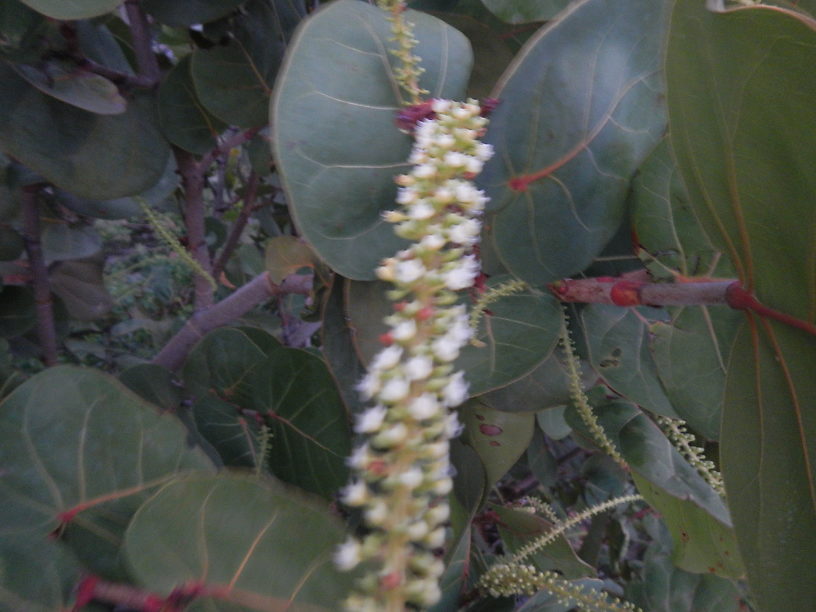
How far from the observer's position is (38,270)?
1.07 meters

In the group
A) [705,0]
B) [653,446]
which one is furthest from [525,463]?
[705,0]

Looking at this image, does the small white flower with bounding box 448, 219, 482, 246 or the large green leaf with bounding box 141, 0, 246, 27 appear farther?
the large green leaf with bounding box 141, 0, 246, 27

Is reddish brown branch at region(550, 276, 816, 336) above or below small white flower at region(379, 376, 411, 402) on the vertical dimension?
below

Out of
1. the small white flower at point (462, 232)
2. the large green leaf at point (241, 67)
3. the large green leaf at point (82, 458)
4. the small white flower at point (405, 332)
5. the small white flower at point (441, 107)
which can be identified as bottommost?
the large green leaf at point (82, 458)

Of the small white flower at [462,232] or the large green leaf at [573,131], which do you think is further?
the large green leaf at [573,131]

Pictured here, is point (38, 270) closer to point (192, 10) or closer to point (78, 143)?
point (78, 143)

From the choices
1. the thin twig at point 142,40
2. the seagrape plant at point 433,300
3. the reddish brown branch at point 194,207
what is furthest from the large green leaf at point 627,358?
the thin twig at point 142,40

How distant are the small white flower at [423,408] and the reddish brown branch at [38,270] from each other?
100 centimetres

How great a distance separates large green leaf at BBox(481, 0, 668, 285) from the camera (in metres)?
0.60

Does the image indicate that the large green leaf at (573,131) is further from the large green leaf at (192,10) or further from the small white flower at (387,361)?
the large green leaf at (192,10)

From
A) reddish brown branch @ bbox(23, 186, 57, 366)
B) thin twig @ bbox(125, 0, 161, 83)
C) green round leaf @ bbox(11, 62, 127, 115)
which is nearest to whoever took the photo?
green round leaf @ bbox(11, 62, 127, 115)

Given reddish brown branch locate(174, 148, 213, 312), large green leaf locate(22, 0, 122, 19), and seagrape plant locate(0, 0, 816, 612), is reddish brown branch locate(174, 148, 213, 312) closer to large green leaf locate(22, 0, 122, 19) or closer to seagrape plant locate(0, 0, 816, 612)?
seagrape plant locate(0, 0, 816, 612)

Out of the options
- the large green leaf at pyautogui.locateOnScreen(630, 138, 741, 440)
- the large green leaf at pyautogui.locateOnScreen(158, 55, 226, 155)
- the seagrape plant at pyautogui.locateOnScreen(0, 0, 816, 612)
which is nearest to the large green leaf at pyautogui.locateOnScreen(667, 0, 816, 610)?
the seagrape plant at pyautogui.locateOnScreen(0, 0, 816, 612)

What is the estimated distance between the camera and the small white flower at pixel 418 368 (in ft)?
1.01
